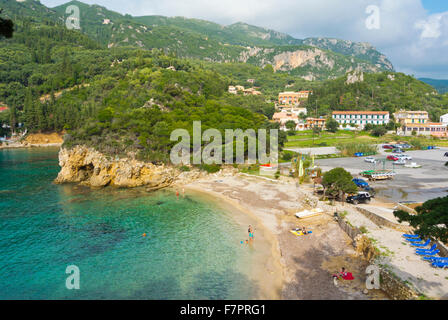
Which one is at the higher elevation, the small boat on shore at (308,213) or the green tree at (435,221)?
the green tree at (435,221)

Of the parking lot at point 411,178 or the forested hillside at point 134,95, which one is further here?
the forested hillside at point 134,95

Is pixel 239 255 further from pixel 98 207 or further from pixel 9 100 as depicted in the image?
pixel 9 100

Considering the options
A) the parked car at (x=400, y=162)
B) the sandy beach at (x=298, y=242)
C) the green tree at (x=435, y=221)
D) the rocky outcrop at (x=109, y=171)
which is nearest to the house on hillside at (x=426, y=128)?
the parked car at (x=400, y=162)

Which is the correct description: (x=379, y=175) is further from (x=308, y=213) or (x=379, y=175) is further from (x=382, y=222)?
(x=382, y=222)

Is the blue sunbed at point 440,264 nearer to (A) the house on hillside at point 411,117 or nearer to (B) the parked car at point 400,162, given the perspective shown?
(B) the parked car at point 400,162

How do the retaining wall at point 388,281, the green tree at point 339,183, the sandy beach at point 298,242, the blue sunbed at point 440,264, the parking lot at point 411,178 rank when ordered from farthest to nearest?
→ 1. the parking lot at point 411,178
2. the green tree at point 339,183
3. the sandy beach at point 298,242
4. the blue sunbed at point 440,264
5. the retaining wall at point 388,281

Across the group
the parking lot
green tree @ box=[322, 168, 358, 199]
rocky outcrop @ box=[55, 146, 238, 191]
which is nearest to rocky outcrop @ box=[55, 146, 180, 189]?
rocky outcrop @ box=[55, 146, 238, 191]
